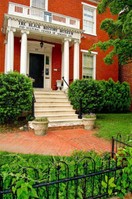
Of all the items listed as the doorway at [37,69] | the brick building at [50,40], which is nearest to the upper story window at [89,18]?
the brick building at [50,40]

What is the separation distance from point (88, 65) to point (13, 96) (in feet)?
28.0

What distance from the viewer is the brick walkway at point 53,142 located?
20.5 feet

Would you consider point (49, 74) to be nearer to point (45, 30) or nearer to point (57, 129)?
point (45, 30)

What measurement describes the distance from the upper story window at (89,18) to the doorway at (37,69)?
425 centimetres

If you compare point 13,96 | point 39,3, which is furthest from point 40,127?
point 39,3

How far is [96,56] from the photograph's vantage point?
1620 cm

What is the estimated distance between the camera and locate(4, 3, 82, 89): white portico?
1138 cm

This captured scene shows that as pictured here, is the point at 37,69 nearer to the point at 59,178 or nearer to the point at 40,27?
the point at 40,27

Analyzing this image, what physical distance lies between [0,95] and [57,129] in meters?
2.83

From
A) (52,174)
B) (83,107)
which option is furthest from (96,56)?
(52,174)

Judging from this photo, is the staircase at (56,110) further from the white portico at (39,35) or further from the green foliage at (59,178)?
the green foliage at (59,178)

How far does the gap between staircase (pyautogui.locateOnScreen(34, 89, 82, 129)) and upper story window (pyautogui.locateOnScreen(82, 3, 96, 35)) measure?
6569 mm

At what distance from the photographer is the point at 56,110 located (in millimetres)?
10469

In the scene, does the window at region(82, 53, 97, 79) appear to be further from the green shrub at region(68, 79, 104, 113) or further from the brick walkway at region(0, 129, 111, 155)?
the brick walkway at region(0, 129, 111, 155)
